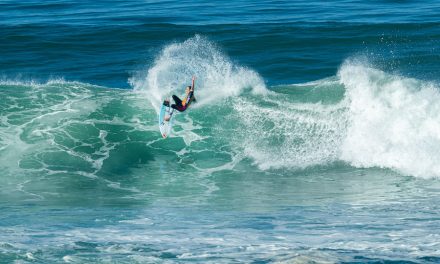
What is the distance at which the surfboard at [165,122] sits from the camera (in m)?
21.1

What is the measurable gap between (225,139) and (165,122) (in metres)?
1.78

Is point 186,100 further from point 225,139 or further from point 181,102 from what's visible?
point 225,139

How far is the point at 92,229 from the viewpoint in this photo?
45.2 ft

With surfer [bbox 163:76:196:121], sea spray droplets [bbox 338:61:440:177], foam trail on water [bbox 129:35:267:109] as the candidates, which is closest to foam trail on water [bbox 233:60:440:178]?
sea spray droplets [bbox 338:61:440:177]

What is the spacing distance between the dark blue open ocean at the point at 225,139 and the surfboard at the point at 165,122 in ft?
1.09

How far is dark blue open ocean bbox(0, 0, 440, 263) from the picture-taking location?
12.8m

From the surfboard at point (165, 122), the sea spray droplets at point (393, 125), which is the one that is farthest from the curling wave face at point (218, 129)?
the surfboard at point (165, 122)

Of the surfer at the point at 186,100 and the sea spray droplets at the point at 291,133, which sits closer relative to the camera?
the surfer at the point at 186,100

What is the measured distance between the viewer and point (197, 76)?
82.1ft

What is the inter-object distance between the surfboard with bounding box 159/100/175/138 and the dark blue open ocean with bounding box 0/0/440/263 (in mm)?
332

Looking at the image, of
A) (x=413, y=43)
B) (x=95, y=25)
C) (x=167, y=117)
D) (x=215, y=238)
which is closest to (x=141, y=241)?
(x=215, y=238)

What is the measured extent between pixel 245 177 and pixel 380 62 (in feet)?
35.7

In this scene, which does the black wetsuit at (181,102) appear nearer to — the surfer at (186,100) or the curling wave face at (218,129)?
the surfer at (186,100)

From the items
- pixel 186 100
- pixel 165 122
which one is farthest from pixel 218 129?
pixel 186 100
